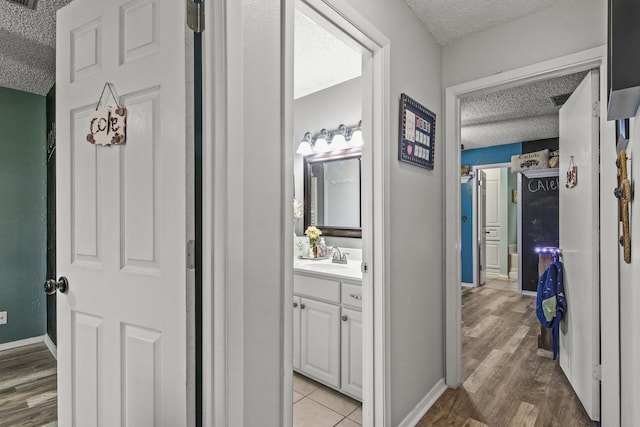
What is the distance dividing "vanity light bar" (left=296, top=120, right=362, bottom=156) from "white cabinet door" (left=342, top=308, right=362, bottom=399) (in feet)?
4.68

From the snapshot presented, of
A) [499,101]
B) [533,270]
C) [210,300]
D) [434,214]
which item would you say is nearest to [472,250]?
[533,270]

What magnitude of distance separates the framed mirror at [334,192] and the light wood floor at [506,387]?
136 centimetres

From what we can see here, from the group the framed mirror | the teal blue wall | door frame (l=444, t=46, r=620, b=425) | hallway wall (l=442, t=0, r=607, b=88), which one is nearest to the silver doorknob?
the framed mirror

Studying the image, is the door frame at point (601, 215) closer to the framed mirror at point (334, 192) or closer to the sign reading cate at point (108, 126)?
the framed mirror at point (334, 192)

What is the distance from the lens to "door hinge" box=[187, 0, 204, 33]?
3.18 ft

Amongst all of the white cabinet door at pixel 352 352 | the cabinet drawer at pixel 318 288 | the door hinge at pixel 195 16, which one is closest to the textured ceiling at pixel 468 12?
the door hinge at pixel 195 16

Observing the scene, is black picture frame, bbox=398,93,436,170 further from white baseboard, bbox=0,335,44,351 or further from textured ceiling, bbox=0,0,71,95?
white baseboard, bbox=0,335,44,351

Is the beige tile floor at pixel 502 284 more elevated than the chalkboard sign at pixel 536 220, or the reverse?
the chalkboard sign at pixel 536 220

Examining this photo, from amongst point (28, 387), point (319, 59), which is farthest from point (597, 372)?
point (28, 387)

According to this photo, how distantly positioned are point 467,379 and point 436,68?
2.26m

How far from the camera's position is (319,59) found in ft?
8.16

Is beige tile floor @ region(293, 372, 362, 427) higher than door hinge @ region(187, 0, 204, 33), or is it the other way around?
door hinge @ region(187, 0, 204, 33)

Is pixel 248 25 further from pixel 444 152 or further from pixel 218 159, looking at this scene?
pixel 444 152

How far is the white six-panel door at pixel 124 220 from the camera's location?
99 cm
